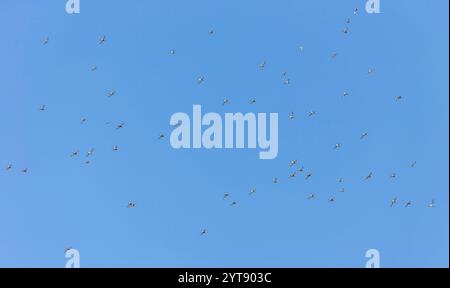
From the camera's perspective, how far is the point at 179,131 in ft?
31.9
